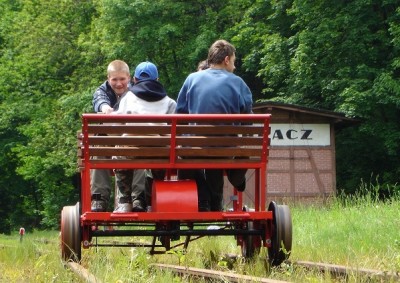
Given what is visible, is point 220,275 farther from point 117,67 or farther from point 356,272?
point 117,67

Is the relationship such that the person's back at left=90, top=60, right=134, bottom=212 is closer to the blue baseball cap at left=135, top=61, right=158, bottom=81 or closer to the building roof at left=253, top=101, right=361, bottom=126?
the blue baseball cap at left=135, top=61, right=158, bottom=81

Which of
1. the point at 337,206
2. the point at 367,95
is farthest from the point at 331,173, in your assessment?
the point at 337,206

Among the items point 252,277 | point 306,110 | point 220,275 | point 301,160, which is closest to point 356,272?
point 252,277

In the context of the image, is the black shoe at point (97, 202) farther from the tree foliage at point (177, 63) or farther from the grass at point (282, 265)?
the tree foliage at point (177, 63)

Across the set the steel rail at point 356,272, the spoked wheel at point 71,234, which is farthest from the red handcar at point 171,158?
the steel rail at point 356,272

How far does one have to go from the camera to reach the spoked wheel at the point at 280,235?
322 inches

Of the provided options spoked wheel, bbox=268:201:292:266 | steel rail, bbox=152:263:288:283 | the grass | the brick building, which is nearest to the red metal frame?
spoked wheel, bbox=268:201:292:266

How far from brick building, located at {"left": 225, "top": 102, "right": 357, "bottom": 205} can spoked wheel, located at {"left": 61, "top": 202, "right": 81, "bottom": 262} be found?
92.8ft

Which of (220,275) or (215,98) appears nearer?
(220,275)

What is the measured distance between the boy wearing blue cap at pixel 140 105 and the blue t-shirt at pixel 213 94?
19cm

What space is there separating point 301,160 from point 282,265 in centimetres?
2887

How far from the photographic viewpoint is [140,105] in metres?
8.59

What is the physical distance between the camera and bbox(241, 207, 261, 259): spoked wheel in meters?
8.80

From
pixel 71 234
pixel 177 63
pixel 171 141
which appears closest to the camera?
pixel 171 141
